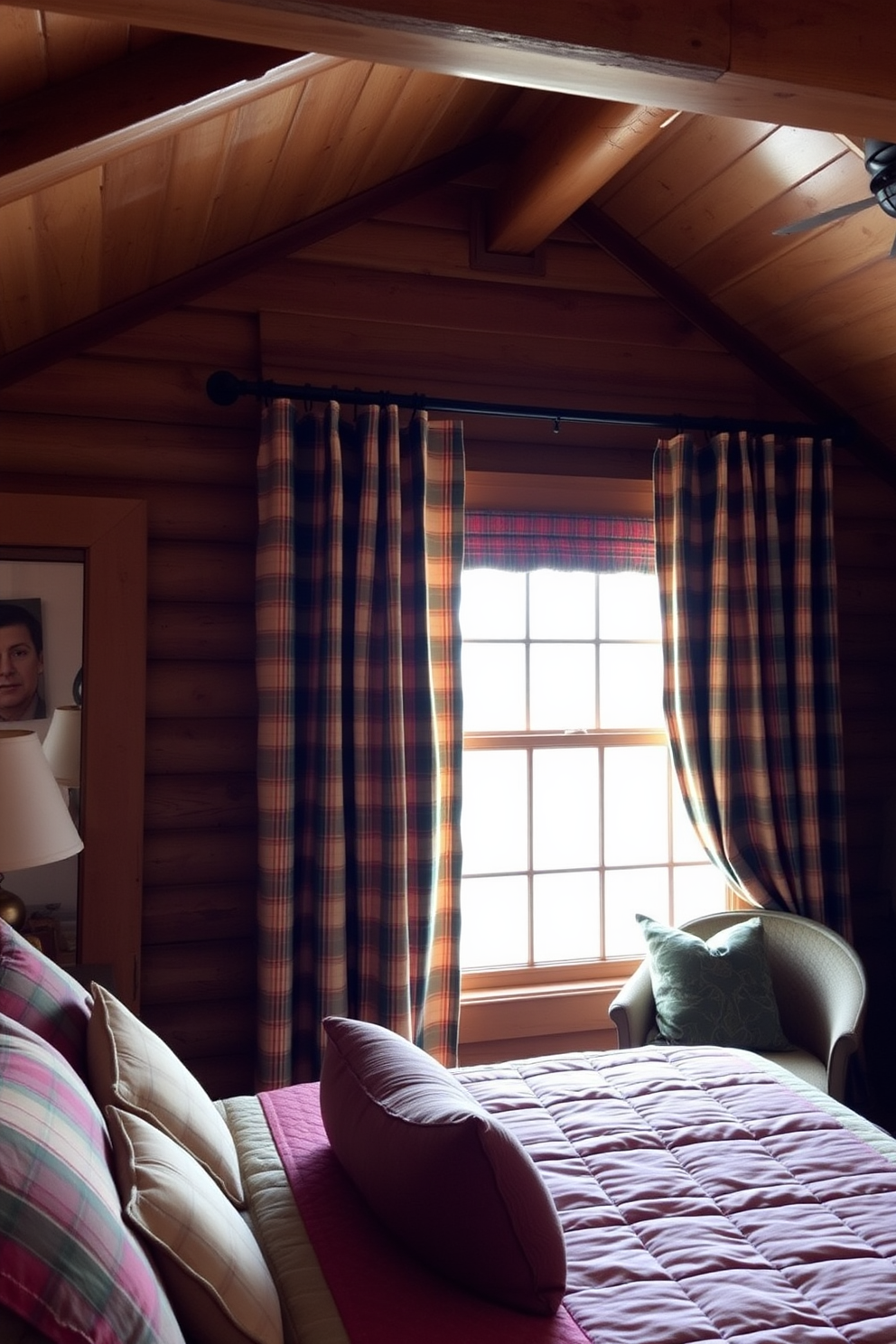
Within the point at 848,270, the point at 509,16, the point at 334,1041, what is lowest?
the point at 334,1041

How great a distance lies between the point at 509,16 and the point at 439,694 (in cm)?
220

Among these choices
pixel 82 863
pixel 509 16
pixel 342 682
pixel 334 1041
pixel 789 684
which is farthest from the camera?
pixel 789 684

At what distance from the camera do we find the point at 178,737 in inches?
139

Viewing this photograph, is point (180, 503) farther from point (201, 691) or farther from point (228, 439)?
point (201, 691)

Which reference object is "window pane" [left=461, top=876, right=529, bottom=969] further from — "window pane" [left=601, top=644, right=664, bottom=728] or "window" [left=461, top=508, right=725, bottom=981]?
"window pane" [left=601, top=644, right=664, bottom=728]

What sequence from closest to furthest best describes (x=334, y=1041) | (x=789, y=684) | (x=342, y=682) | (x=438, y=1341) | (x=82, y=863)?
(x=438, y=1341) < (x=334, y=1041) < (x=82, y=863) < (x=342, y=682) < (x=789, y=684)

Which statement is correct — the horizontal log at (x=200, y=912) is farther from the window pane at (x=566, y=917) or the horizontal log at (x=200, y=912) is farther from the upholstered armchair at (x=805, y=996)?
the upholstered armchair at (x=805, y=996)

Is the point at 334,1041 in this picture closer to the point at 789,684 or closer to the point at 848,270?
the point at 789,684

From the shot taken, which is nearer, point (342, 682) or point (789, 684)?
point (342, 682)

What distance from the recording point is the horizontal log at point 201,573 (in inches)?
138

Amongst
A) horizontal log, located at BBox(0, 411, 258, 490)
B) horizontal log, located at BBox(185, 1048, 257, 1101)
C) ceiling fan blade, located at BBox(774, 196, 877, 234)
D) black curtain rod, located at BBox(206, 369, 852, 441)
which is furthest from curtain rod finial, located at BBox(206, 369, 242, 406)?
horizontal log, located at BBox(185, 1048, 257, 1101)

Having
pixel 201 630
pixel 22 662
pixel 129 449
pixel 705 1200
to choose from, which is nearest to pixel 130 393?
pixel 129 449

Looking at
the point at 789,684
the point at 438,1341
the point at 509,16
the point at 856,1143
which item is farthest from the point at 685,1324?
the point at 789,684

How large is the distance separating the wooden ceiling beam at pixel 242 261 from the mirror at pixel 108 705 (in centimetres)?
47
